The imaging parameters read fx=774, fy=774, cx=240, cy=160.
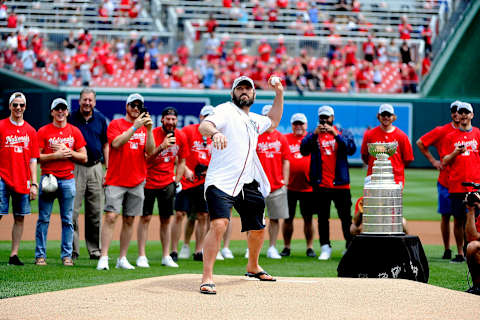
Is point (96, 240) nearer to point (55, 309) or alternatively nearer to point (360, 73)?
point (55, 309)

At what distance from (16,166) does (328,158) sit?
465 centimetres

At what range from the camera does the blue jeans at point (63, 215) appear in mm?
9875

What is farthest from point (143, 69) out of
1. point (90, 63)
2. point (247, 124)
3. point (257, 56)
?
point (247, 124)

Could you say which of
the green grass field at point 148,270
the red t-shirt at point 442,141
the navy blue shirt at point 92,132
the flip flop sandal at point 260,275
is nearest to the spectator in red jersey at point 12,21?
the green grass field at point 148,270

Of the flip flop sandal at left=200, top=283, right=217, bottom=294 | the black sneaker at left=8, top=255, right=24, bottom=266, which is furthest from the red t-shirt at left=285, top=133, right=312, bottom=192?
the flip flop sandal at left=200, top=283, right=217, bottom=294

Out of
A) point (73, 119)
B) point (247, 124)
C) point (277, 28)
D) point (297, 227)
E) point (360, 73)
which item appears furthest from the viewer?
point (277, 28)

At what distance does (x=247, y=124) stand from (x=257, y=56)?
2208cm

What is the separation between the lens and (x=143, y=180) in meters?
10.0

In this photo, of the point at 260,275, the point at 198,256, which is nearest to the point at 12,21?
the point at 198,256

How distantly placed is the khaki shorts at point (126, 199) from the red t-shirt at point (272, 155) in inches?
95.8

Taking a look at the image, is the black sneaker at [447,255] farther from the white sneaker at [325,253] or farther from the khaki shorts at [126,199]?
the khaki shorts at [126,199]

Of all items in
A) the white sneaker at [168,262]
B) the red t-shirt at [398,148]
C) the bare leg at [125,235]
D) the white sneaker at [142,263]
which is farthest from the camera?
the red t-shirt at [398,148]

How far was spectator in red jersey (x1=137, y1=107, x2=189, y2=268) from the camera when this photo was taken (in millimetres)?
10375

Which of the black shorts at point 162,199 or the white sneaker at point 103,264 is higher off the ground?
the black shorts at point 162,199
